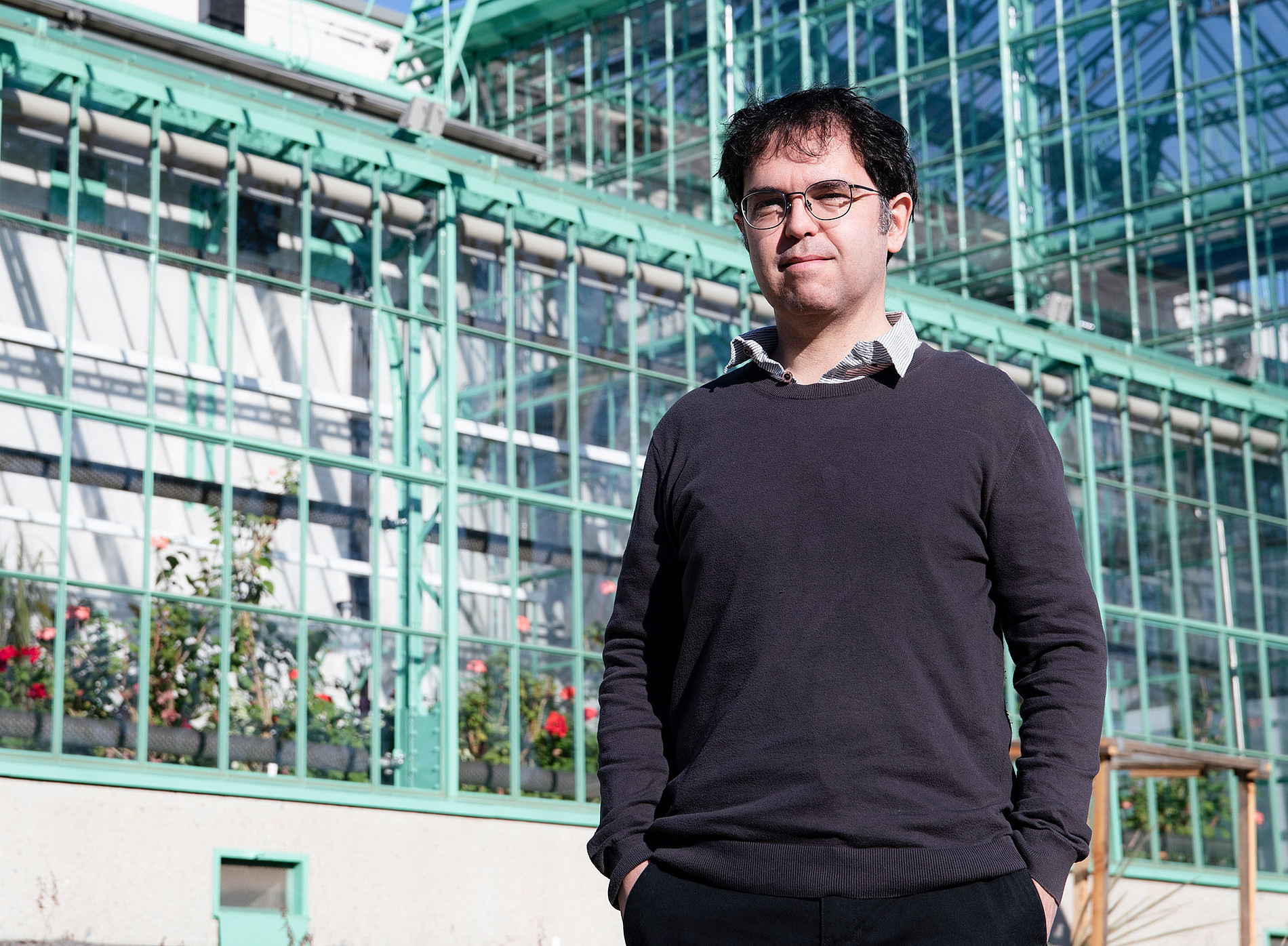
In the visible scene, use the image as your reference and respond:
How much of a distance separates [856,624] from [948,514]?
8.3 inches

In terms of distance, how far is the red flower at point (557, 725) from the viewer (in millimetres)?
12867

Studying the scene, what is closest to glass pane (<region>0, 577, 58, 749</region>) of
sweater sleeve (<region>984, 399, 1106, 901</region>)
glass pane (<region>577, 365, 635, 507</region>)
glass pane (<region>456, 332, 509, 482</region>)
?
glass pane (<region>456, 332, 509, 482</region>)

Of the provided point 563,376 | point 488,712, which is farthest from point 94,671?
point 563,376

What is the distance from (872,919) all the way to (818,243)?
3.30 feet

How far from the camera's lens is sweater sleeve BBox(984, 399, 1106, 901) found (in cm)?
266

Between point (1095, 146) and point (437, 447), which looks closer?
point (437, 447)

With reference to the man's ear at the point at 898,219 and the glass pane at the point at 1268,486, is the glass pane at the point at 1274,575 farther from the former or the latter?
the man's ear at the point at 898,219

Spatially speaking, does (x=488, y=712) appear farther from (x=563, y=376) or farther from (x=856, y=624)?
(x=856, y=624)

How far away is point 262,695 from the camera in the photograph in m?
11.5

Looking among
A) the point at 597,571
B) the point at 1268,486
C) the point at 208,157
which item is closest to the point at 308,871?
the point at 597,571

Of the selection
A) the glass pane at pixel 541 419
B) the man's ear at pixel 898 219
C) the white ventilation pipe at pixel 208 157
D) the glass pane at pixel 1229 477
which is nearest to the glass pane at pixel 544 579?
the glass pane at pixel 541 419

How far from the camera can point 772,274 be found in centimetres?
288

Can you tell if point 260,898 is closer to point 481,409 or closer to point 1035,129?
point 481,409

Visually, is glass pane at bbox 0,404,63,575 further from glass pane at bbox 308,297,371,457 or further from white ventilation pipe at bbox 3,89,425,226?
glass pane at bbox 308,297,371,457
